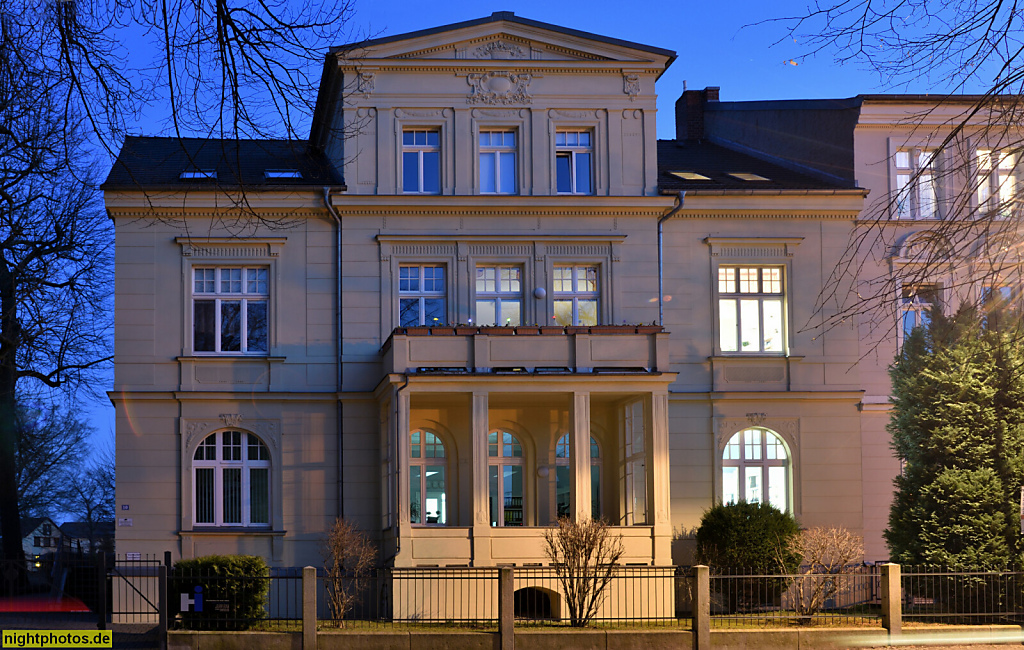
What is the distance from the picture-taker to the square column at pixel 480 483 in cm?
2170

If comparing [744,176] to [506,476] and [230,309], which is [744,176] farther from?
[230,309]

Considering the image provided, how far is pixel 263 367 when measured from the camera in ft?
81.0

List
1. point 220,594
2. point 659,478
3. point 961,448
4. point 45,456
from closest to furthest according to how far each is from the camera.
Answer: point 220,594 < point 961,448 < point 659,478 < point 45,456

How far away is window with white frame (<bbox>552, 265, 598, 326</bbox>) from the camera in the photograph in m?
25.2

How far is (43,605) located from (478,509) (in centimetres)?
851

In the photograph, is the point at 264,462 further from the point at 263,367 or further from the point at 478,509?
the point at 478,509

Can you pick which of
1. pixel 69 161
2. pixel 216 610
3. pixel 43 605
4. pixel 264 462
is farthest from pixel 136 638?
pixel 69 161

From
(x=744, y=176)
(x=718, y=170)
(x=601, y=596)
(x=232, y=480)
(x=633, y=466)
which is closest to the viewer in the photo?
(x=601, y=596)

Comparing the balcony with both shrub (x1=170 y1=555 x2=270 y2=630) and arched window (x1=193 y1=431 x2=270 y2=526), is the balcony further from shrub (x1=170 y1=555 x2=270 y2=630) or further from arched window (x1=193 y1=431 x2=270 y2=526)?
shrub (x1=170 y1=555 x2=270 y2=630)

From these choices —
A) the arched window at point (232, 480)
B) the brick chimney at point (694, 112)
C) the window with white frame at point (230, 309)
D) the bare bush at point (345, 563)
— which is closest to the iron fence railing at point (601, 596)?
the bare bush at point (345, 563)

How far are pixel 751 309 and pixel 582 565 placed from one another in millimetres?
8887

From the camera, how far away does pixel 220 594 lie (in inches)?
718

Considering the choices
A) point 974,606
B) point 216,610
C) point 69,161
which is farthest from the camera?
point 974,606

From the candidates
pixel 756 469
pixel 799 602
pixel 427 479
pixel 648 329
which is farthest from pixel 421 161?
pixel 799 602
